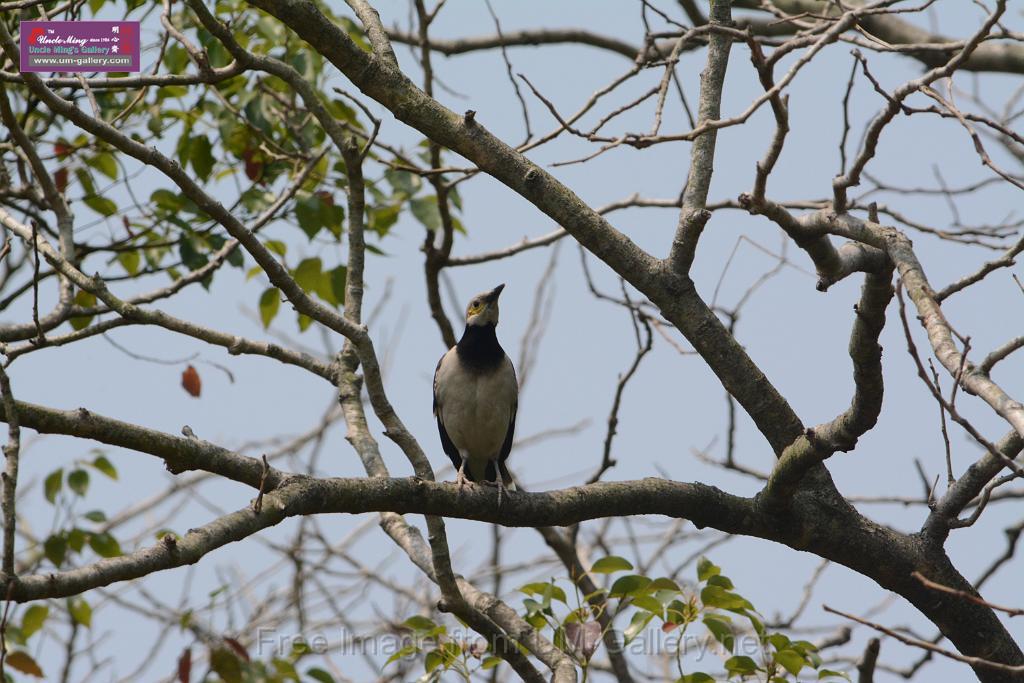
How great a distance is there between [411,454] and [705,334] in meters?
1.43

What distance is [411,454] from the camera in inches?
193

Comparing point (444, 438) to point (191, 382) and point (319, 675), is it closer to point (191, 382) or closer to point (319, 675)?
A: point (191, 382)

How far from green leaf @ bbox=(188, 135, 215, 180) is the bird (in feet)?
6.67

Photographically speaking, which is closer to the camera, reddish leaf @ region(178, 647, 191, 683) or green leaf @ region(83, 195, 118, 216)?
reddish leaf @ region(178, 647, 191, 683)

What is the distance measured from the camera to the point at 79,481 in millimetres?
6422

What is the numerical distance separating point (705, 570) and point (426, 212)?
9.33 feet

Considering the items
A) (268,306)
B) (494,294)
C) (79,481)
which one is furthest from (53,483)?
(494,294)

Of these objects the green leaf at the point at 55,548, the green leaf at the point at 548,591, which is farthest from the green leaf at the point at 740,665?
the green leaf at the point at 55,548

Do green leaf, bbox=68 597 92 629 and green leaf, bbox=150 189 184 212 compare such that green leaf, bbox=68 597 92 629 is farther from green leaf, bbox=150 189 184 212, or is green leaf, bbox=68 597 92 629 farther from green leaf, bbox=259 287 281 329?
green leaf, bbox=150 189 184 212

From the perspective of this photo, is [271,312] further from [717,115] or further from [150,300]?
[717,115]

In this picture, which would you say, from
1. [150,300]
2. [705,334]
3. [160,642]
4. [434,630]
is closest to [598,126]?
[705,334]

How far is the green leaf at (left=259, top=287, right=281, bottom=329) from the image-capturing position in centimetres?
664

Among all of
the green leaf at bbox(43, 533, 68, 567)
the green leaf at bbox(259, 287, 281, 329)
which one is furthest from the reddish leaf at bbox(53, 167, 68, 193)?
the green leaf at bbox(43, 533, 68, 567)

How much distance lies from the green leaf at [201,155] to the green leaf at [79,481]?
1918mm
